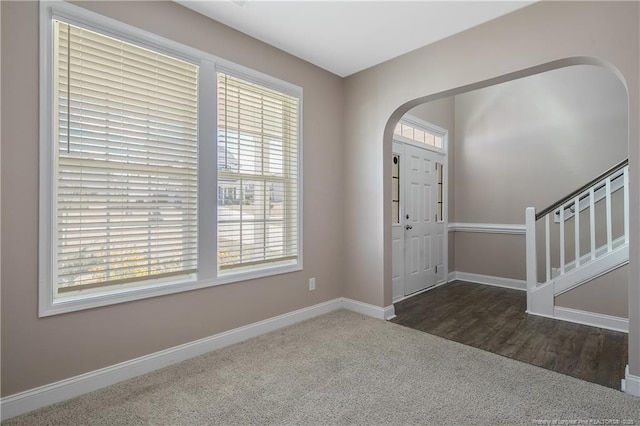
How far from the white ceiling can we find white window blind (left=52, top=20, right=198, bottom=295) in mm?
626

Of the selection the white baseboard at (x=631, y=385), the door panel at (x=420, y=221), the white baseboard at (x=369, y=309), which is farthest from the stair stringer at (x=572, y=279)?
the white baseboard at (x=369, y=309)

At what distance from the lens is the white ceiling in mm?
2334

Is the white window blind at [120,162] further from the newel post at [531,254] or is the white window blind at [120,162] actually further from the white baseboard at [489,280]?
the white baseboard at [489,280]

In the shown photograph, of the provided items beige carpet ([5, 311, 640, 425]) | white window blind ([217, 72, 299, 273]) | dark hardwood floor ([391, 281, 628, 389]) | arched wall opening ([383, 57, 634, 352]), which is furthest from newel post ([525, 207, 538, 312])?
white window blind ([217, 72, 299, 273])

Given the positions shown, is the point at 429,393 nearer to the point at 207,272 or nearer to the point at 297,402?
the point at 297,402

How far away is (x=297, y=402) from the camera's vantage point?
1.89 meters

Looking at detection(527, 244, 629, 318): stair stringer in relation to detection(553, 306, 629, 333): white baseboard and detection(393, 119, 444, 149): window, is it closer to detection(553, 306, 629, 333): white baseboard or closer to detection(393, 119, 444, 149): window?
detection(553, 306, 629, 333): white baseboard

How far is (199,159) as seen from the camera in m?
2.48

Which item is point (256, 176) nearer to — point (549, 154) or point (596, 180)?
point (596, 180)

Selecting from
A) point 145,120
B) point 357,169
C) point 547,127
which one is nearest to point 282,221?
point 357,169

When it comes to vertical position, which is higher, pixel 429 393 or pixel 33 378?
pixel 33 378

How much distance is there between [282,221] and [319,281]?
837 millimetres

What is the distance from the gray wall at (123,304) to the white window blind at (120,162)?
14cm

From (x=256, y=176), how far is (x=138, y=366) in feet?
5.64
